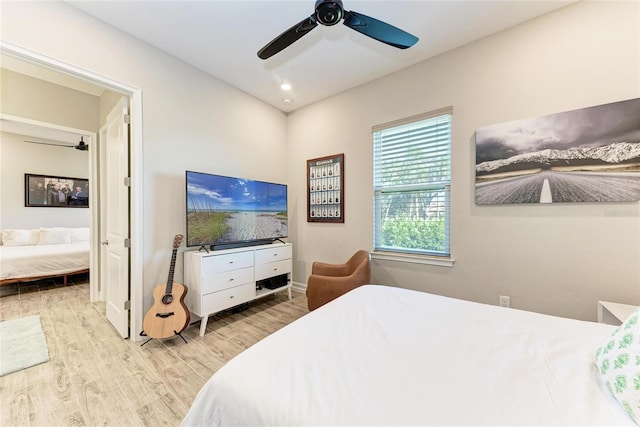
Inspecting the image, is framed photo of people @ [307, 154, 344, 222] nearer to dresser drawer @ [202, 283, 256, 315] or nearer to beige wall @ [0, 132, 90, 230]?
dresser drawer @ [202, 283, 256, 315]

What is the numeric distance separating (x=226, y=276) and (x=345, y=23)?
2.45m

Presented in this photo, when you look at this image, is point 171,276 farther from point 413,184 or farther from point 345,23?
point 413,184

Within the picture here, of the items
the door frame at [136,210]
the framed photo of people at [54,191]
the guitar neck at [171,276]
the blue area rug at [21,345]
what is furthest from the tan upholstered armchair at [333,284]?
the framed photo of people at [54,191]

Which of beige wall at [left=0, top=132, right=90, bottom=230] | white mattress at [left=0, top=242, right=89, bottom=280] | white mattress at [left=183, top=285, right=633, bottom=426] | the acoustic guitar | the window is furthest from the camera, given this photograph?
beige wall at [left=0, top=132, right=90, bottom=230]

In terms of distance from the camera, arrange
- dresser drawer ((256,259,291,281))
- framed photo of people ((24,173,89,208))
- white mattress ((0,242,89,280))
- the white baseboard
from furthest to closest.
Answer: framed photo of people ((24,173,89,208)) < the white baseboard < white mattress ((0,242,89,280)) < dresser drawer ((256,259,291,281))

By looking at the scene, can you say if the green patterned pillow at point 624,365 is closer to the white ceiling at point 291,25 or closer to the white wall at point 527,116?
the white wall at point 527,116

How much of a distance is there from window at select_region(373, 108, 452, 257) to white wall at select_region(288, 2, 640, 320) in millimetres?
101

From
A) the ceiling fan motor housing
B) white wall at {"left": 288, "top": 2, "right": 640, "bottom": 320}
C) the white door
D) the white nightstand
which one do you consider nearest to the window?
white wall at {"left": 288, "top": 2, "right": 640, "bottom": 320}

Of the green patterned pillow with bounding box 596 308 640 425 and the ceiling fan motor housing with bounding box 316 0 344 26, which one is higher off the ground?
the ceiling fan motor housing with bounding box 316 0 344 26

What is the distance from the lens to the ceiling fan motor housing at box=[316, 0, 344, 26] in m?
1.36

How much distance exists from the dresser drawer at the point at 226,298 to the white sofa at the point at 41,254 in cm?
332

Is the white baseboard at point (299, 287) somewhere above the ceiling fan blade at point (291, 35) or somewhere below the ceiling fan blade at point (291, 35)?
below

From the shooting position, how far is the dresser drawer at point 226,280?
2.44 meters

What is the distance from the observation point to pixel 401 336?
1142 mm
